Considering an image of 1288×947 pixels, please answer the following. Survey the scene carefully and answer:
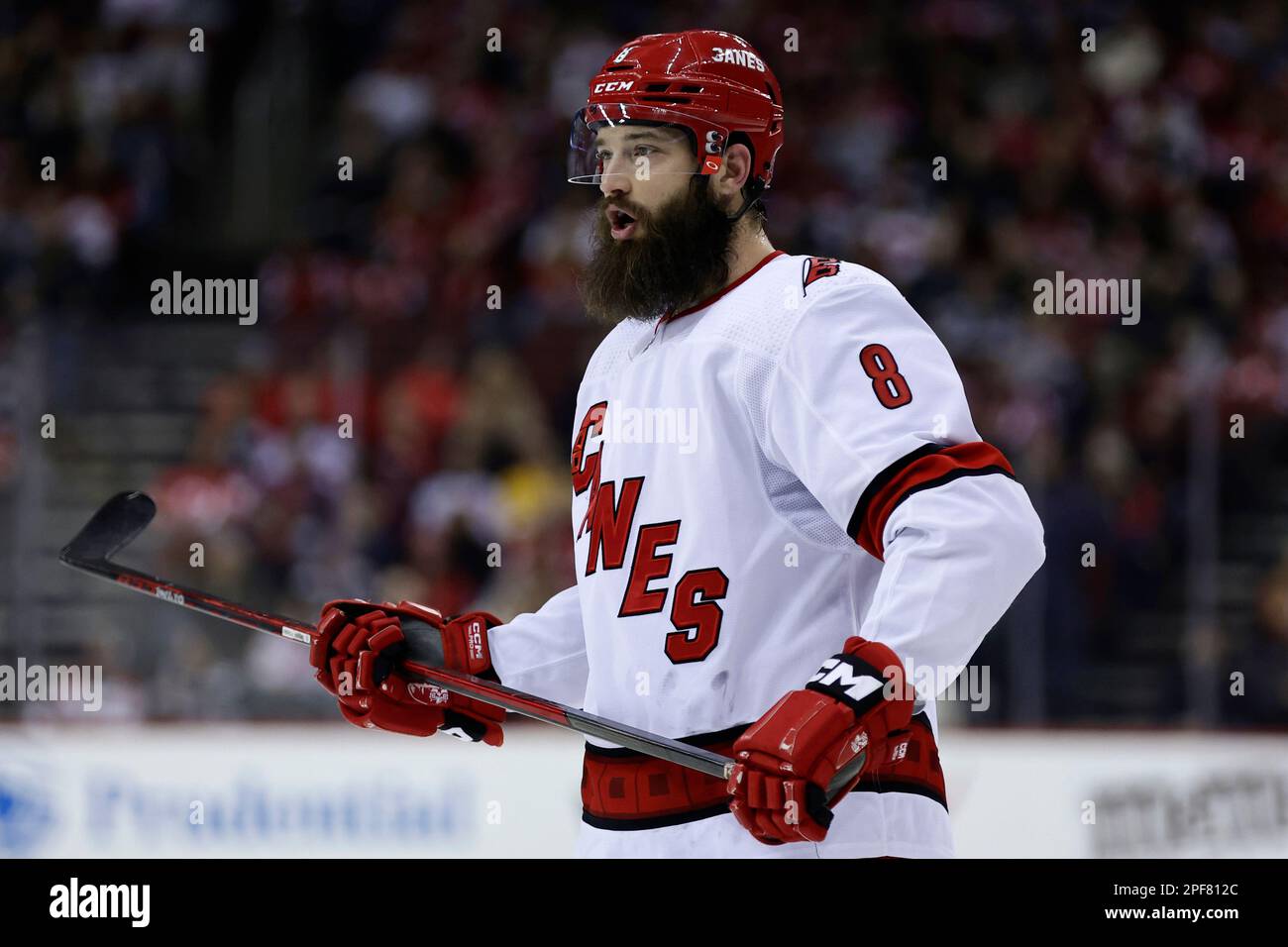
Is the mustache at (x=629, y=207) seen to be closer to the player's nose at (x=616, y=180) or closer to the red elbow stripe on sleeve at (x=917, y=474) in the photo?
the player's nose at (x=616, y=180)

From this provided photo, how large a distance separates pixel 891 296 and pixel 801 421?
0.22 meters

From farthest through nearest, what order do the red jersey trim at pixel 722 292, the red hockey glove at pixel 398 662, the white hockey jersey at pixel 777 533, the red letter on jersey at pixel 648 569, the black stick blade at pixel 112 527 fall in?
the black stick blade at pixel 112 527 → the red hockey glove at pixel 398 662 → the red jersey trim at pixel 722 292 → the red letter on jersey at pixel 648 569 → the white hockey jersey at pixel 777 533

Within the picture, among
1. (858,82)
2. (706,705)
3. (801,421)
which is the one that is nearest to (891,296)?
(801,421)

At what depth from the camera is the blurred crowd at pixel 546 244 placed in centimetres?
608

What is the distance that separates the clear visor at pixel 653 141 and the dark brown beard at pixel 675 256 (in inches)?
1.4

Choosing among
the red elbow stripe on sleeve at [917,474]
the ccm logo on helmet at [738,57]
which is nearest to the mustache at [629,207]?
the ccm logo on helmet at [738,57]

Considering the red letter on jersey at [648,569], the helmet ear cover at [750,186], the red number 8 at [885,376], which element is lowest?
the red letter on jersey at [648,569]

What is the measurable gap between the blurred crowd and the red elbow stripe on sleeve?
370 cm

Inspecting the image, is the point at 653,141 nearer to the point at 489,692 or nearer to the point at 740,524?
the point at 740,524

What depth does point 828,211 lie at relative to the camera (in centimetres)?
760

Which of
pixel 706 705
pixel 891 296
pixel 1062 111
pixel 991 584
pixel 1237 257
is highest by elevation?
pixel 1062 111

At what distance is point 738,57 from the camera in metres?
2.48

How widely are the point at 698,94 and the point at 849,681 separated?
0.90 m
